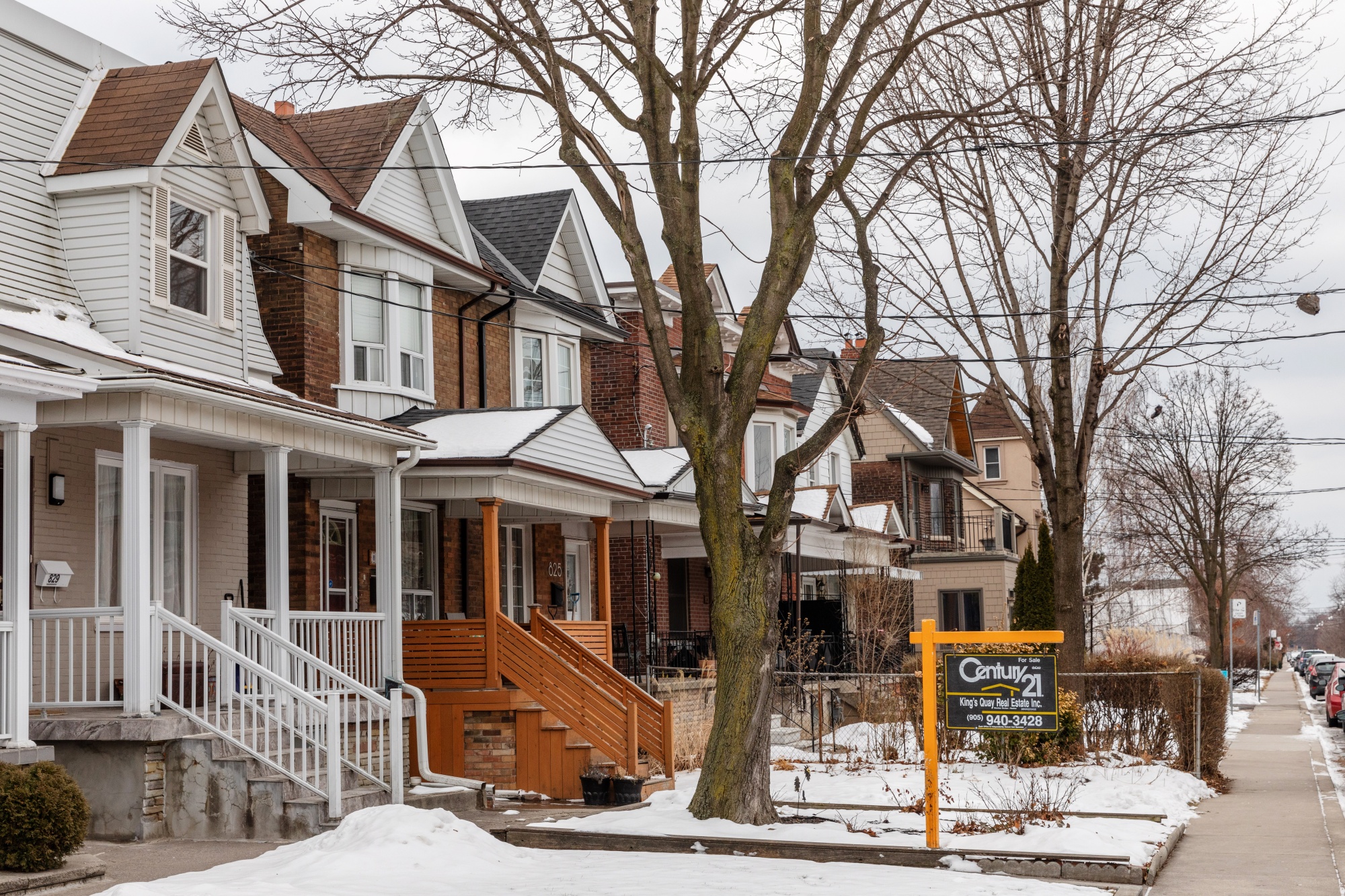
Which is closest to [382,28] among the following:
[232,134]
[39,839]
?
[232,134]

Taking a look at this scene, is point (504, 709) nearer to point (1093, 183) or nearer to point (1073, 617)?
point (1073, 617)

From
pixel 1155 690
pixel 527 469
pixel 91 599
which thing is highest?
pixel 527 469

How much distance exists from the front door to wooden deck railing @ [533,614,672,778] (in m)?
2.45

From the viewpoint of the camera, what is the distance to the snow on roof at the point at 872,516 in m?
35.0

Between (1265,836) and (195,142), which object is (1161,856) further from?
A: (195,142)

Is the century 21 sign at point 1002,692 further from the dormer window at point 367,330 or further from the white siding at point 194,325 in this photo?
the dormer window at point 367,330

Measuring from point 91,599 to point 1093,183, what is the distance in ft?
45.9

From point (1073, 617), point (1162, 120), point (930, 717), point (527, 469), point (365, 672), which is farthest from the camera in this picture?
point (1073, 617)

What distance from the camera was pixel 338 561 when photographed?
57.7ft

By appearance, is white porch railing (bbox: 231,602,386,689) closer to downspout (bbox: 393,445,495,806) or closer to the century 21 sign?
downspout (bbox: 393,445,495,806)

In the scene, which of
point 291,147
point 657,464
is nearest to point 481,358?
point 657,464

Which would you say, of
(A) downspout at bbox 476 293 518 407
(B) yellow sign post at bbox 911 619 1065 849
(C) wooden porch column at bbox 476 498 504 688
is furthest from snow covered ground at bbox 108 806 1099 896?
(A) downspout at bbox 476 293 518 407

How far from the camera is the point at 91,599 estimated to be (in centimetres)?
1359

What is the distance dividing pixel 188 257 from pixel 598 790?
7.49m
